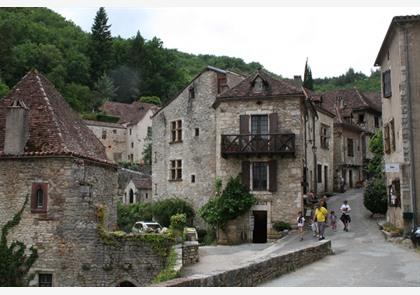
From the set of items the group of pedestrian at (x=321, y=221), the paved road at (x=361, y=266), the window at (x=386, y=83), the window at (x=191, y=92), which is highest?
the window at (x=191, y=92)

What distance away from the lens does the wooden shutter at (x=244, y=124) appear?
2994 cm

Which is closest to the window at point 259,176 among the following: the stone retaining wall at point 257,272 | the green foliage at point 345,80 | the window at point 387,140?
the window at point 387,140

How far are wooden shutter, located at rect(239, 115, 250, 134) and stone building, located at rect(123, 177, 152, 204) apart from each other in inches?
947

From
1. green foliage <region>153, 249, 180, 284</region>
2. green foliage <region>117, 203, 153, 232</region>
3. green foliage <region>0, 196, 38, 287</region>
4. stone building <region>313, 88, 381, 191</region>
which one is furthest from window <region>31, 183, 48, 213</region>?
stone building <region>313, 88, 381, 191</region>

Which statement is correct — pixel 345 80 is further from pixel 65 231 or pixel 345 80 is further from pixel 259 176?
pixel 65 231

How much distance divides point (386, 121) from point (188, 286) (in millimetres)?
20374

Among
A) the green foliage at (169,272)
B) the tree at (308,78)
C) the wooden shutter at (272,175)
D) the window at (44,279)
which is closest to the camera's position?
the green foliage at (169,272)

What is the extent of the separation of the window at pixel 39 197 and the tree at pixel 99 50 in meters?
78.3

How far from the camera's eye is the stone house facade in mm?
36031

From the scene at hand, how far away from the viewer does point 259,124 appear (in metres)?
29.8

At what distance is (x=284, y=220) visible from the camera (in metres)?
28.8

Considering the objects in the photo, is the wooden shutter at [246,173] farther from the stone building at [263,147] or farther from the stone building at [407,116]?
the stone building at [407,116]

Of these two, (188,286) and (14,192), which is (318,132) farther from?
(188,286)
